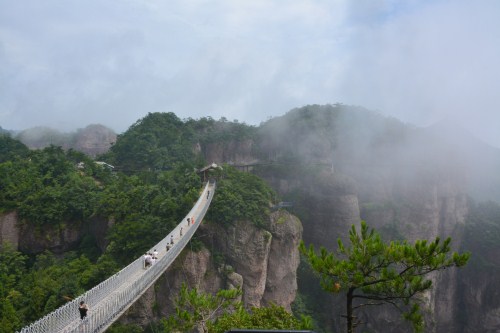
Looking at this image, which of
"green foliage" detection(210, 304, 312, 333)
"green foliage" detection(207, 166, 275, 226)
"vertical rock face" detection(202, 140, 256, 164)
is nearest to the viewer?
"green foliage" detection(210, 304, 312, 333)

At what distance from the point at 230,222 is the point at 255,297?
511cm

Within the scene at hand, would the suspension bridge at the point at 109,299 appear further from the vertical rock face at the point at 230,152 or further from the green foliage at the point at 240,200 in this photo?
the vertical rock face at the point at 230,152

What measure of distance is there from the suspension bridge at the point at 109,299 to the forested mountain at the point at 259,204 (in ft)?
11.2

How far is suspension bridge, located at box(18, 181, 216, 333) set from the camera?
1003 centimetres

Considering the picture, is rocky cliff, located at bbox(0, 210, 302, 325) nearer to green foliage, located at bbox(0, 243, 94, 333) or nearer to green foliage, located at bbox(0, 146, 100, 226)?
green foliage, located at bbox(0, 146, 100, 226)

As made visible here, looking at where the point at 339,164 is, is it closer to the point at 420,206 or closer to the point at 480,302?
the point at 420,206

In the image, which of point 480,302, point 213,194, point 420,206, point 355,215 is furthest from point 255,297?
point 480,302

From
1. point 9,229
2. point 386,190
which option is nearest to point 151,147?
point 9,229

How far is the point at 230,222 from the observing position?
2442 centimetres

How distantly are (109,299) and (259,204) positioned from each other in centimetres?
1556

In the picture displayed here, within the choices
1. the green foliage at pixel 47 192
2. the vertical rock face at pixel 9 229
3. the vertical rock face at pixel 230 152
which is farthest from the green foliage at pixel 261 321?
the vertical rock face at pixel 230 152

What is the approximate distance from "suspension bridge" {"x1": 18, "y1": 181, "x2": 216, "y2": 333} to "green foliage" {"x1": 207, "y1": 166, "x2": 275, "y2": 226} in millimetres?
5174

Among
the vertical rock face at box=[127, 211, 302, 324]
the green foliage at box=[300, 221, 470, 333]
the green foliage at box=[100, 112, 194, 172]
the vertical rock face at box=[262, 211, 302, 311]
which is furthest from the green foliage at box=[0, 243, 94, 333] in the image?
the green foliage at box=[100, 112, 194, 172]

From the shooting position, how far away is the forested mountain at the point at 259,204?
2172cm
